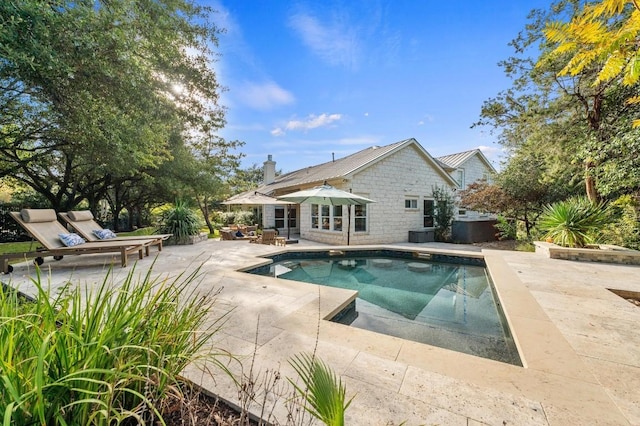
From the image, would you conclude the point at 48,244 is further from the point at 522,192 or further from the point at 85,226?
the point at 522,192

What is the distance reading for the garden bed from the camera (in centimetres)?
735

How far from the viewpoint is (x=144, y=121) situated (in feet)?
29.8

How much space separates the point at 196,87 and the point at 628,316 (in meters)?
15.9

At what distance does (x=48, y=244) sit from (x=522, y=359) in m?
9.83

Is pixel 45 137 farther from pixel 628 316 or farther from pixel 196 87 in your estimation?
pixel 628 316

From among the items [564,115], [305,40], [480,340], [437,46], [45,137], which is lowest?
[480,340]

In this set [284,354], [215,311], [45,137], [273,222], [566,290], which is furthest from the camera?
[273,222]

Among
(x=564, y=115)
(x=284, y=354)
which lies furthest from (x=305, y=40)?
(x=284, y=354)

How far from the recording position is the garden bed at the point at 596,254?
7.35 m

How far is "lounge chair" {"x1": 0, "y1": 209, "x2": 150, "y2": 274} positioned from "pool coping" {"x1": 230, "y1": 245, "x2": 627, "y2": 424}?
19.9 ft

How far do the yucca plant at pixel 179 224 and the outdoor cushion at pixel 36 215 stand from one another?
4379 mm

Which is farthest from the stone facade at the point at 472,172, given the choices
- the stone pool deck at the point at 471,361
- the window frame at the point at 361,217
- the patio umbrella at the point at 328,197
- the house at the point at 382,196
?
the stone pool deck at the point at 471,361

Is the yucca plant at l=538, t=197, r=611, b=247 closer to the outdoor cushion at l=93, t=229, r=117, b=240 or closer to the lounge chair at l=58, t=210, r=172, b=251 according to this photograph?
the lounge chair at l=58, t=210, r=172, b=251

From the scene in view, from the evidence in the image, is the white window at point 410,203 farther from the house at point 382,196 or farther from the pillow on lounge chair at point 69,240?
the pillow on lounge chair at point 69,240
